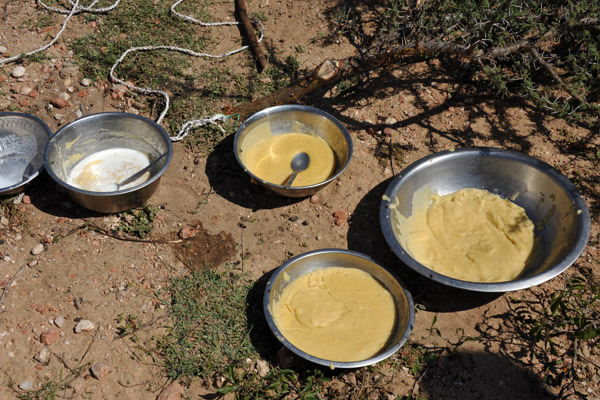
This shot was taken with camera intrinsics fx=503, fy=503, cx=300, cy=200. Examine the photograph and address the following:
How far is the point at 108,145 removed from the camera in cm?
410

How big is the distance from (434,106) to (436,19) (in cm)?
78

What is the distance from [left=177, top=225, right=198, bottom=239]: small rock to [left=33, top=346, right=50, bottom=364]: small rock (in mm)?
1133

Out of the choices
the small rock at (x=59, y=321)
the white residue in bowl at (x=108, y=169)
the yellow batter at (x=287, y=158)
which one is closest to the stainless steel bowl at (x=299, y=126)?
the yellow batter at (x=287, y=158)

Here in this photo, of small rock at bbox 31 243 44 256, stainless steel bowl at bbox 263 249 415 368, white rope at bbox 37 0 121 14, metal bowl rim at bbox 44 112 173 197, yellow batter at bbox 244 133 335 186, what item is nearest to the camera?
stainless steel bowl at bbox 263 249 415 368

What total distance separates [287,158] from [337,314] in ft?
4.66

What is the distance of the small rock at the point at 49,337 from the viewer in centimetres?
310

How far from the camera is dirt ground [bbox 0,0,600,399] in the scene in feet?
9.98

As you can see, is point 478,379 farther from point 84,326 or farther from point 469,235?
point 84,326

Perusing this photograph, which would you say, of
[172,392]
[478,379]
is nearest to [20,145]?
[172,392]

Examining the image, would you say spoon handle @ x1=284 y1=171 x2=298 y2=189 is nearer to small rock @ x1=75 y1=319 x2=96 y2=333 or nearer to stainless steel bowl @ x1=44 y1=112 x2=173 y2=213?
stainless steel bowl @ x1=44 y1=112 x2=173 y2=213

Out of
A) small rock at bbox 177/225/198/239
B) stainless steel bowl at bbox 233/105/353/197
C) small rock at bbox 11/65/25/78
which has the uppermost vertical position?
stainless steel bowl at bbox 233/105/353/197

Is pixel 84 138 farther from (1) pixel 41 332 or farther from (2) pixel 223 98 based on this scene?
(1) pixel 41 332

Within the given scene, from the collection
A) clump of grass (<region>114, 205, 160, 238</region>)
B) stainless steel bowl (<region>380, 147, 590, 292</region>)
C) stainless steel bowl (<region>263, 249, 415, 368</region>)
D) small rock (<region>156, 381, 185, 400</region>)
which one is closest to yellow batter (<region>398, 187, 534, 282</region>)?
stainless steel bowl (<region>380, 147, 590, 292</region>)

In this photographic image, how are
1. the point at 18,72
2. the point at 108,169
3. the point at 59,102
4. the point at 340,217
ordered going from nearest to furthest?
the point at 340,217, the point at 108,169, the point at 59,102, the point at 18,72
